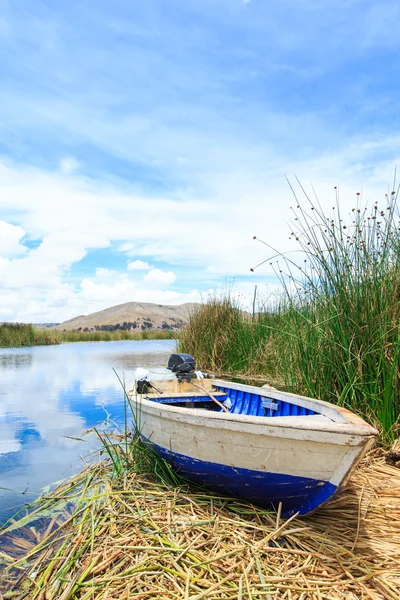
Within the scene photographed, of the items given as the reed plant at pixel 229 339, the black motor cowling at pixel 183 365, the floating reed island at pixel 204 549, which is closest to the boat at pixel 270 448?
the floating reed island at pixel 204 549

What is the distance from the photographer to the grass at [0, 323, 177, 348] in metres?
27.8

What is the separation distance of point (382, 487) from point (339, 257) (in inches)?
90.1

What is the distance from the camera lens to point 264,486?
10.0ft

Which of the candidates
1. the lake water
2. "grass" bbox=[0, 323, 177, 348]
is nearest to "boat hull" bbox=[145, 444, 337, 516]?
the lake water

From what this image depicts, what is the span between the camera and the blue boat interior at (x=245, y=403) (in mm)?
4141

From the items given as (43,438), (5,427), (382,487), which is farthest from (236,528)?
(5,427)

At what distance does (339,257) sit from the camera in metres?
4.67

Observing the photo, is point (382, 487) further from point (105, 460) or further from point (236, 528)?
point (105, 460)

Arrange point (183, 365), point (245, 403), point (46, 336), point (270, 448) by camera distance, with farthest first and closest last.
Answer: point (46, 336) → point (183, 365) → point (245, 403) → point (270, 448)

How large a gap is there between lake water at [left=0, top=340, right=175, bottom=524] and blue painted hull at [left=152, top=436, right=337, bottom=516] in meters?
2.13

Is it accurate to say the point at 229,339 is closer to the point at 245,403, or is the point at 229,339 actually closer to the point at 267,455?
the point at 245,403

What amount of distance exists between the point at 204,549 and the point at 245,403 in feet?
7.11

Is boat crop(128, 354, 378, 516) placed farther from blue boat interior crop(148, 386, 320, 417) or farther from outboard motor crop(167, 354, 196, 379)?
outboard motor crop(167, 354, 196, 379)

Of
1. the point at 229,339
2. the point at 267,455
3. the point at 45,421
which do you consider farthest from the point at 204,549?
the point at 229,339
